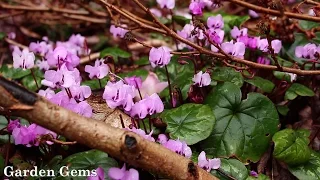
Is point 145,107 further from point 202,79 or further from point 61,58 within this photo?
point 61,58

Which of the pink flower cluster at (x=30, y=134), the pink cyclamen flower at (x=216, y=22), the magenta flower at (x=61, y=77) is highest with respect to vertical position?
the pink cyclamen flower at (x=216, y=22)

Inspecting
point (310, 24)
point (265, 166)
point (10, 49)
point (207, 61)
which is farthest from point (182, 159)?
point (10, 49)

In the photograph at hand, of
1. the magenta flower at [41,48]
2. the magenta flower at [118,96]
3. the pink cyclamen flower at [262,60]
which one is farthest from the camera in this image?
the magenta flower at [41,48]

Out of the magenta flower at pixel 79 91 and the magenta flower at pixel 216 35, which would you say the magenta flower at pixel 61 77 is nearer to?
the magenta flower at pixel 79 91

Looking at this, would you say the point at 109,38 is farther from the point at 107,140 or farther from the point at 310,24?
the point at 107,140

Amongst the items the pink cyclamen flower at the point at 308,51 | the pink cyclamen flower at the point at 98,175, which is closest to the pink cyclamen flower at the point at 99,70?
the pink cyclamen flower at the point at 98,175

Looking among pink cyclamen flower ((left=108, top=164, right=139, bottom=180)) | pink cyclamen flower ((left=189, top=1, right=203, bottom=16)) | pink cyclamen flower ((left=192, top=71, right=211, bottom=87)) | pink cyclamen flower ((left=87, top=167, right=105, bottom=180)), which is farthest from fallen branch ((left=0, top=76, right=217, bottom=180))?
pink cyclamen flower ((left=189, top=1, right=203, bottom=16))
